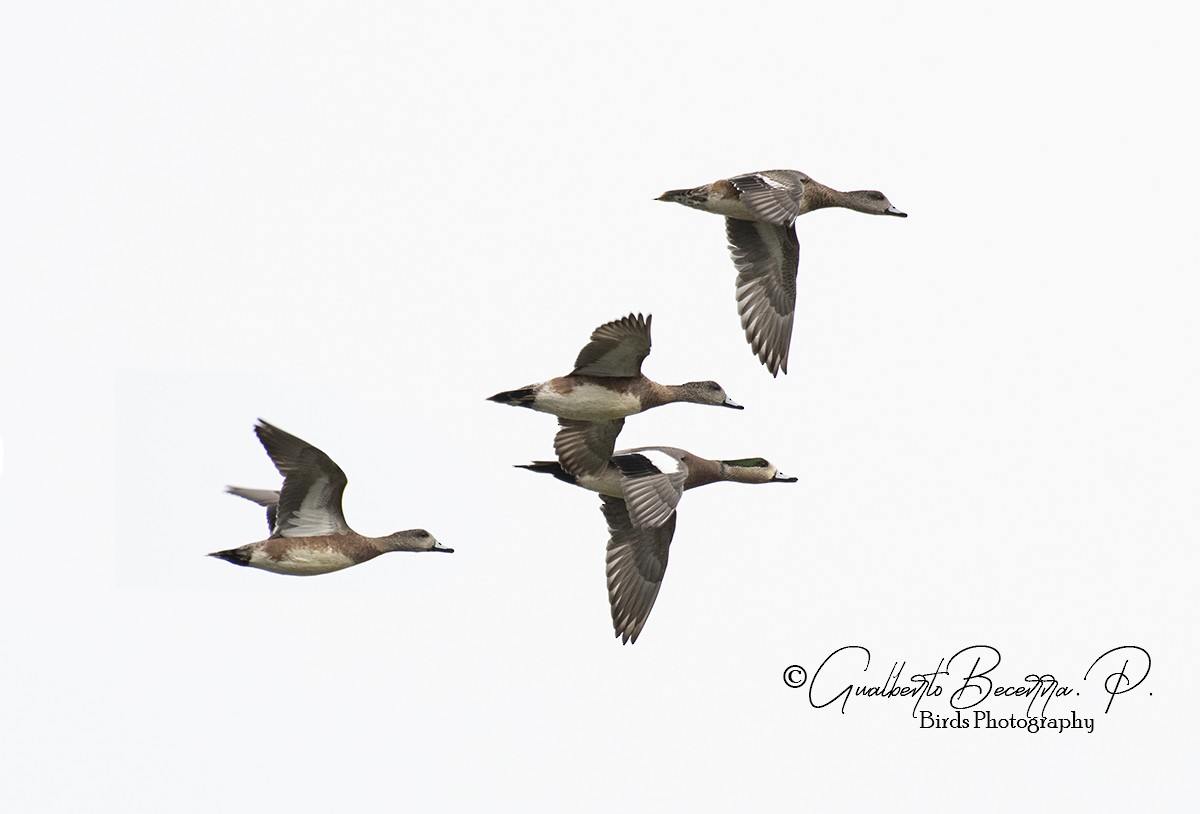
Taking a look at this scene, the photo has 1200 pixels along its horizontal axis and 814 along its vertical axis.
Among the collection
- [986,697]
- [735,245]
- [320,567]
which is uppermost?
[735,245]

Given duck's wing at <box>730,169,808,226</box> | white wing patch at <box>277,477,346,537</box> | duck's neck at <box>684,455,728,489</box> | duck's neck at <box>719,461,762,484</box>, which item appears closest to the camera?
white wing patch at <box>277,477,346,537</box>

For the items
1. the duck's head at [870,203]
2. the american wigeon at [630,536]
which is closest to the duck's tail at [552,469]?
the american wigeon at [630,536]

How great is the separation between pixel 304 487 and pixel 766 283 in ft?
16.0

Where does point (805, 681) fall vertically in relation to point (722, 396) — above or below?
below

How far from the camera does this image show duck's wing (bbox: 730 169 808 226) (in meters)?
20.5

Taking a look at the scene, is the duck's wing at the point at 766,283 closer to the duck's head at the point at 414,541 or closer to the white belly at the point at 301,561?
the duck's head at the point at 414,541

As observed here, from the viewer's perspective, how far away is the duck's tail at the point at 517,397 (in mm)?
20578

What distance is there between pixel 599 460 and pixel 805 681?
12.4 feet

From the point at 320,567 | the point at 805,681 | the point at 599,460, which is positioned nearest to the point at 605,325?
the point at 599,460

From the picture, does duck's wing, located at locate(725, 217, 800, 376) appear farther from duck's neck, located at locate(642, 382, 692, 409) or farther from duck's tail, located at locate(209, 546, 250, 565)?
duck's tail, located at locate(209, 546, 250, 565)

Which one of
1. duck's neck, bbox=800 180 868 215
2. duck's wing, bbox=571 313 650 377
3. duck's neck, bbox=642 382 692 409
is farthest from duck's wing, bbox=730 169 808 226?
duck's neck, bbox=642 382 692 409

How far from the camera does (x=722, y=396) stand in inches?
864

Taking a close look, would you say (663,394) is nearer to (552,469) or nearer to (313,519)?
(552,469)

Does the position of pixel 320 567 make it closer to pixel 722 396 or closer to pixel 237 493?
pixel 237 493
